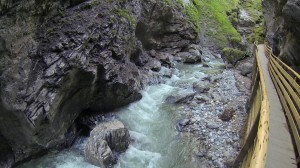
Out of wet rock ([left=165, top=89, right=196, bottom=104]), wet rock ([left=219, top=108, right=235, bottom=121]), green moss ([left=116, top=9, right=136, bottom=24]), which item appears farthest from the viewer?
green moss ([left=116, top=9, right=136, bottom=24])

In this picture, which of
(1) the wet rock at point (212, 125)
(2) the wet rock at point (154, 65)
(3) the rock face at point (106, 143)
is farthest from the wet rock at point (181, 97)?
(3) the rock face at point (106, 143)

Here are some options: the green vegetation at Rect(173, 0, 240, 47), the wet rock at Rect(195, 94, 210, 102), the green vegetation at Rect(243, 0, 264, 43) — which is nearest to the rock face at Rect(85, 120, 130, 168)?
the wet rock at Rect(195, 94, 210, 102)

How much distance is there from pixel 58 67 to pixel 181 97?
9938 mm

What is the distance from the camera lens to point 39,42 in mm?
13992

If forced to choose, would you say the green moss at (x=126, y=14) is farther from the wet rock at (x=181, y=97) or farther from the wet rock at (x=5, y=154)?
the wet rock at (x=5, y=154)

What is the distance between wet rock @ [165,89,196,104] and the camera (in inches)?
808

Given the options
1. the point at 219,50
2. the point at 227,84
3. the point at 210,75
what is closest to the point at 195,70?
the point at 210,75

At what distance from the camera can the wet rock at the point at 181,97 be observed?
67.3 feet

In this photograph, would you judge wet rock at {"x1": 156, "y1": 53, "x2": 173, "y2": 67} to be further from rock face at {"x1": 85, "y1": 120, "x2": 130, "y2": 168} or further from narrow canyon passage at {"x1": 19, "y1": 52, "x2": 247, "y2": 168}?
rock face at {"x1": 85, "y1": 120, "x2": 130, "y2": 168}

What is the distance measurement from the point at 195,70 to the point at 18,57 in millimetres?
20643

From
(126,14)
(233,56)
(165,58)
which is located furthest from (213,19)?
(126,14)

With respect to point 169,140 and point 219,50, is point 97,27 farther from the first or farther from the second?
point 219,50

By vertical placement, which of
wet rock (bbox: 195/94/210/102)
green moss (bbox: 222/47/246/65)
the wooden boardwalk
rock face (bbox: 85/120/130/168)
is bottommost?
rock face (bbox: 85/120/130/168)

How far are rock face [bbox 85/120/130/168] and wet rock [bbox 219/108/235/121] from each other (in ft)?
21.5
